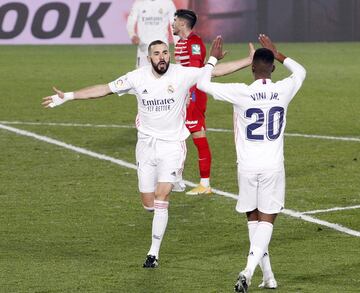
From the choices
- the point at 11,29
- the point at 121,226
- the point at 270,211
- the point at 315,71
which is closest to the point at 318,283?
the point at 270,211

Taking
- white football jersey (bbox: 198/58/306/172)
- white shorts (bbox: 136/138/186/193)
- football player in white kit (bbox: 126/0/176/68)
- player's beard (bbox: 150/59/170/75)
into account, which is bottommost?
white shorts (bbox: 136/138/186/193)

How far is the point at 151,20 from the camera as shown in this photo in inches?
982

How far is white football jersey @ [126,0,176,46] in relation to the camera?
24.8 metres

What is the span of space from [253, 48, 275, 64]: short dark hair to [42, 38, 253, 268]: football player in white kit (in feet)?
5.10

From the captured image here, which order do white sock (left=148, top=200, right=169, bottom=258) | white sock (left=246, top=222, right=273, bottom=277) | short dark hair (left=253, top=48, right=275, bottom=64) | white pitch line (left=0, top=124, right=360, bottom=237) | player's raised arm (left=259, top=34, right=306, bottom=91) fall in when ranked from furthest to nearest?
white pitch line (left=0, top=124, right=360, bottom=237) < white sock (left=148, top=200, right=169, bottom=258) < player's raised arm (left=259, top=34, right=306, bottom=91) < short dark hair (left=253, top=48, right=275, bottom=64) < white sock (left=246, top=222, right=273, bottom=277)

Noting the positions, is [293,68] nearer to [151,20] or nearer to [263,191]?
[263,191]

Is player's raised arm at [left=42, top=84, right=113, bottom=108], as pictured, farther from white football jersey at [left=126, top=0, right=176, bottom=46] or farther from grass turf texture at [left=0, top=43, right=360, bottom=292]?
white football jersey at [left=126, top=0, right=176, bottom=46]


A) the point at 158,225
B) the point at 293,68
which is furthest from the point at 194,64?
the point at 293,68

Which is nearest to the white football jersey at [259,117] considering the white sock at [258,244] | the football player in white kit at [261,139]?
the football player in white kit at [261,139]

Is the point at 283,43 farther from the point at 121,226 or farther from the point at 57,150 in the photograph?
the point at 121,226

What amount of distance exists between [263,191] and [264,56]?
1.23 m

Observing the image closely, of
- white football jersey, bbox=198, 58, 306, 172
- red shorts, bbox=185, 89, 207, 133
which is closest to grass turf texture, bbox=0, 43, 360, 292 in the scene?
red shorts, bbox=185, 89, 207, 133

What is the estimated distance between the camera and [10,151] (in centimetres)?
2097

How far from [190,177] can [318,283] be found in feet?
21.9
